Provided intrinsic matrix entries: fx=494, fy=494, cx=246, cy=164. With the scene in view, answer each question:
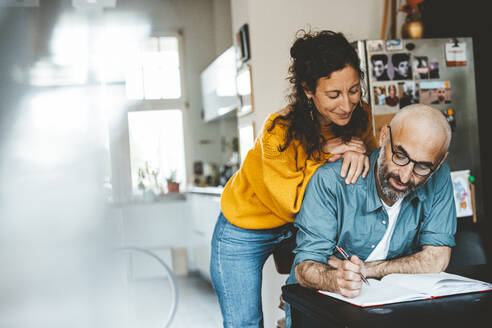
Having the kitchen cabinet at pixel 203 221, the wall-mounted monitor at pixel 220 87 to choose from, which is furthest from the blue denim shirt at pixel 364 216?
the wall-mounted monitor at pixel 220 87

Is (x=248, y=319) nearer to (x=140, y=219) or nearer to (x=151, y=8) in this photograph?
(x=140, y=219)

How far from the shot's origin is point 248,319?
5.65 ft

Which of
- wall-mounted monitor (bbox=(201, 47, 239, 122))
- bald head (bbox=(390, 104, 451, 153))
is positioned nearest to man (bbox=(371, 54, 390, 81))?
bald head (bbox=(390, 104, 451, 153))

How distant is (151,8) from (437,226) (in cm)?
496

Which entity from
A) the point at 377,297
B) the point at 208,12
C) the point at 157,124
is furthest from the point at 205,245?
the point at 377,297

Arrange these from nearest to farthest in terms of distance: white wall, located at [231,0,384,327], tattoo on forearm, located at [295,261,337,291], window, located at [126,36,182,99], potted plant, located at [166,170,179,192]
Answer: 1. tattoo on forearm, located at [295,261,337,291]
2. white wall, located at [231,0,384,327]
3. potted plant, located at [166,170,179,192]
4. window, located at [126,36,182,99]

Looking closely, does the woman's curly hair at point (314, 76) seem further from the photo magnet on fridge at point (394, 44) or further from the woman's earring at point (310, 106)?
the photo magnet on fridge at point (394, 44)

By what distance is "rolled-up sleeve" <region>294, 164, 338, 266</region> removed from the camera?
1365mm

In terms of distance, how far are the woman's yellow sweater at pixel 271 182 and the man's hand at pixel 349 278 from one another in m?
0.34

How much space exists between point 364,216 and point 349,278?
34 cm

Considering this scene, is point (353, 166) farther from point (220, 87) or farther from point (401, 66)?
point (220, 87)

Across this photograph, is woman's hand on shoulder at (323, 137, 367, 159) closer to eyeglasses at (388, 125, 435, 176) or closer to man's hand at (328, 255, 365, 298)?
eyeglasses at (388, 125, 435, 176)

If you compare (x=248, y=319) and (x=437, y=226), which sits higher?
(x=437, y=226)

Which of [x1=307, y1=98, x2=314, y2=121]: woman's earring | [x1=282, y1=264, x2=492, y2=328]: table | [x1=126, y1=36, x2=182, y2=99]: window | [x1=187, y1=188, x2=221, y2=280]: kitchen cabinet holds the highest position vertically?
[x1=126, y1=36, x2=182, y2=99]: window
